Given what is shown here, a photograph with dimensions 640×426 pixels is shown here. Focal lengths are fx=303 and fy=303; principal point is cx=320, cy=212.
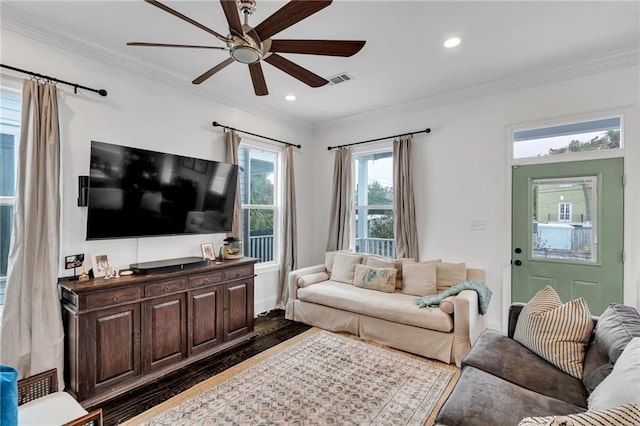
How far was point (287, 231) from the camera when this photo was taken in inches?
185

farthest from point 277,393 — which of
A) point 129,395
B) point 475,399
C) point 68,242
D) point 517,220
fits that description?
point 517,220

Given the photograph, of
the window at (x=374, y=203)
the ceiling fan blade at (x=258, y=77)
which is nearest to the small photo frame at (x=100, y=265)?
the ceiling fan blade at (x=258, y=77)

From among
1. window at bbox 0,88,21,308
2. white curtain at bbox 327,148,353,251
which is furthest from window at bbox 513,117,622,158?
window at bbox 0,88,21,308

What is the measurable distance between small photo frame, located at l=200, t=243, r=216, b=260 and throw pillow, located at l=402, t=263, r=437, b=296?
2.36 metres

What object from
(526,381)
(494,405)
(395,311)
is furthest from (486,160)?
(494,405)

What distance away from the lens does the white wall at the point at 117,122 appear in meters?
2.61

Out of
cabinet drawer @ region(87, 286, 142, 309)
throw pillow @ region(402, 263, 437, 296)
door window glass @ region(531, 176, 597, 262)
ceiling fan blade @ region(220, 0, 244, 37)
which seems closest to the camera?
ceiling fan blade @ region(220, 0, 244, 37)

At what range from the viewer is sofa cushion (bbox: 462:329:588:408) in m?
1.66

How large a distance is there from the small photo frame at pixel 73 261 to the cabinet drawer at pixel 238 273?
1.25 m

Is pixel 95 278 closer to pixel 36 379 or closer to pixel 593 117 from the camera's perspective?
pixel 36 379

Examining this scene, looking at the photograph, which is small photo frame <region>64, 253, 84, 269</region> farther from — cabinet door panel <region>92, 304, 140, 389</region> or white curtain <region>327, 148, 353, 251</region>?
white curtain <region>327, 148, 353, 251</region>

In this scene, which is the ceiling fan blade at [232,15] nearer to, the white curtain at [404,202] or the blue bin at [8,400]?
the blue bin at [8,400]

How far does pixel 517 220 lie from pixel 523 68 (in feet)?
5.45

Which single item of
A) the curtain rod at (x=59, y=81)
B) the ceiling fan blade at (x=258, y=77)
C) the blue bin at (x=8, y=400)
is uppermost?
the curtain rod at (x=59, y=81)
